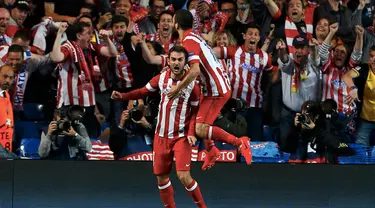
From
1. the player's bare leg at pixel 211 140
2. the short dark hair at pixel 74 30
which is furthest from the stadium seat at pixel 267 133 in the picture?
the short dark hair at pixel 74 30

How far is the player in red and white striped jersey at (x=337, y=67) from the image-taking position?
9086mm

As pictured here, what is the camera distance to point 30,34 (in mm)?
9016

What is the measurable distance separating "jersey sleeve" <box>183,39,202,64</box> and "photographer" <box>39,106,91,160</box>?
2.18m

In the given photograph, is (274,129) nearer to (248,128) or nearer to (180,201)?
(248,128)

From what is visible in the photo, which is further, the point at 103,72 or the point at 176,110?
the point at 103,72

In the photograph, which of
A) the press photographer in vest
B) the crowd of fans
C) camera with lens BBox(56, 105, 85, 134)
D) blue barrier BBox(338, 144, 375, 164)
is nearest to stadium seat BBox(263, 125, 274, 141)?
the crowd of fans

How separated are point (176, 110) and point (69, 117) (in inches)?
75.8

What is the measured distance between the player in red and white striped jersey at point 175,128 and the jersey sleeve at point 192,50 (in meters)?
0.22

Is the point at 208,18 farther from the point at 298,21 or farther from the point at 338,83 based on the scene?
the point at 338,83

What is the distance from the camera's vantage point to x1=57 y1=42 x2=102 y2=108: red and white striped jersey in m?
8.91

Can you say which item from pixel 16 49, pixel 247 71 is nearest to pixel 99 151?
pixel 16 49

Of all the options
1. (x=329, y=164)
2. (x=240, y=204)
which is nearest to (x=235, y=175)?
(x=240, y=204)

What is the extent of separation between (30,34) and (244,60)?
8.20 ft

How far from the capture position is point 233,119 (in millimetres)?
8875
